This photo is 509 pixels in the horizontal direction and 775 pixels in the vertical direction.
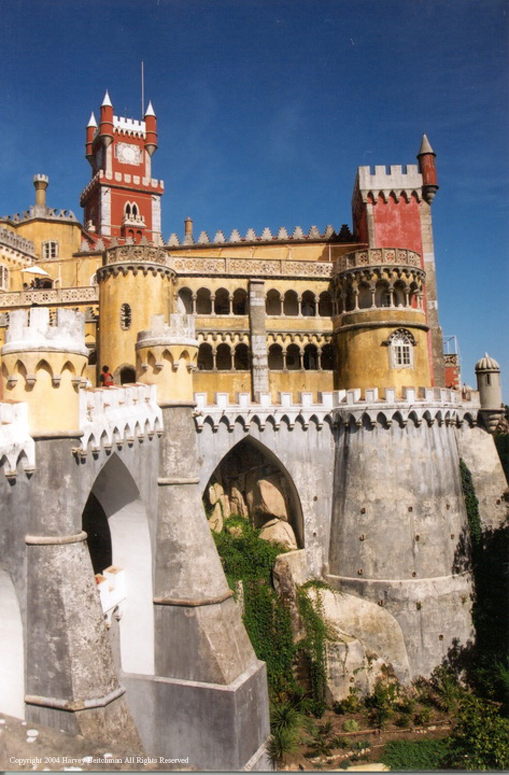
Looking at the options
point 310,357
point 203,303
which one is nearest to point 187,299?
point 203,303

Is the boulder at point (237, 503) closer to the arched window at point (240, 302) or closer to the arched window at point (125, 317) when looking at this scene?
the arched window at point (125, 317)

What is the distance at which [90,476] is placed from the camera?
16.3 metres

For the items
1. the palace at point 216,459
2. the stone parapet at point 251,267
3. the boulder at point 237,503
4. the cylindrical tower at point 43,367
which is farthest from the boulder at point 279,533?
the cylindrical tower at point 43,367

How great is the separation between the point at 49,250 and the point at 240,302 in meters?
17.8

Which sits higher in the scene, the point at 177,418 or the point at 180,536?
the point at 177,418

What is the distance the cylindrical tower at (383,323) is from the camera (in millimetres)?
32969

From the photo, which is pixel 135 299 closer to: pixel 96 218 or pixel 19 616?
pixel 19 616

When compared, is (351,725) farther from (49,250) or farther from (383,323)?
(49,250)

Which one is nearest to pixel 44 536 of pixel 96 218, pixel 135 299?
pixel 135 299

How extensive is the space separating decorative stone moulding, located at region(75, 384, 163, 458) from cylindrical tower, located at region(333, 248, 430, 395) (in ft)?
47.2

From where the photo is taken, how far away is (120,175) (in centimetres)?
5312

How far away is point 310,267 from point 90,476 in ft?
75.7

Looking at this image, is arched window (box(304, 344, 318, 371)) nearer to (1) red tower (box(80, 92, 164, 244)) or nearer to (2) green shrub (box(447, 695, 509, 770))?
(2) green shrub (box(447, 695, 509, 770))

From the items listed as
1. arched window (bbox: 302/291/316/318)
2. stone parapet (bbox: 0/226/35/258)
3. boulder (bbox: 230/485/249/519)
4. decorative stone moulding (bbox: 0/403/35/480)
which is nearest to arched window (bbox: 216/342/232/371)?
arched window (bbox: 302/291/316/318)
